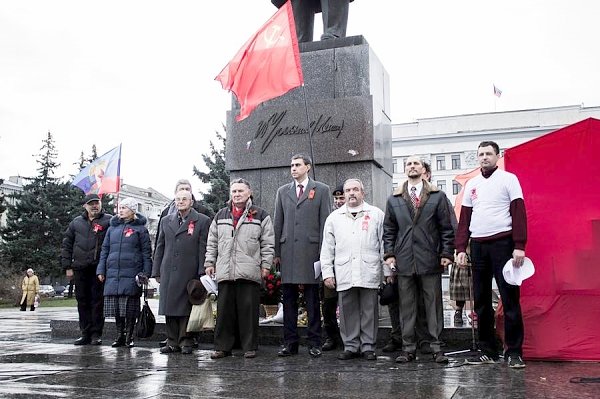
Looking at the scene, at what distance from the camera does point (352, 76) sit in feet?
27.6

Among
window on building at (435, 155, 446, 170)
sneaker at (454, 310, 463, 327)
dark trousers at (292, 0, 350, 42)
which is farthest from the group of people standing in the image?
window on building at (435, 155, 446, 170)

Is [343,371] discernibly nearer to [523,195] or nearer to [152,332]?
[523,195]

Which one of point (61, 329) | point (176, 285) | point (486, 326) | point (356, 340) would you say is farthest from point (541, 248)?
point (61, 329)

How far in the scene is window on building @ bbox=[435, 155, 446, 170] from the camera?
66438 millimetres

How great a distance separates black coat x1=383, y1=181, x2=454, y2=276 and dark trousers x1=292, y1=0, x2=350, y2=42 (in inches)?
152

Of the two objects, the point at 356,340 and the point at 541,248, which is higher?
the point at 541,248

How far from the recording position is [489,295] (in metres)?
5.44

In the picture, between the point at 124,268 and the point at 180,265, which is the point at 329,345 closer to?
the point at 180,265

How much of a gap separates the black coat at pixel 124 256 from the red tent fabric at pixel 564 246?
4.20 metres

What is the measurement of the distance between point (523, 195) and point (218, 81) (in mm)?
4283

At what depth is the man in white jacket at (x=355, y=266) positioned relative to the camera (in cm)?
582

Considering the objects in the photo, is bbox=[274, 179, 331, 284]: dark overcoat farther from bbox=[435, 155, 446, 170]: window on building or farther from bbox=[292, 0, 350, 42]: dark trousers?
bbox=[435, 155, 446, 170]: window on building

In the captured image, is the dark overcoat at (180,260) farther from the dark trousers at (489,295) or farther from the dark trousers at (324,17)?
the dark trousers at (324,17)

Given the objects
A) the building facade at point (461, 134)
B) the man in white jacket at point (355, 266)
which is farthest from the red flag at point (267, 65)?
the building facade at point (461, 134)
